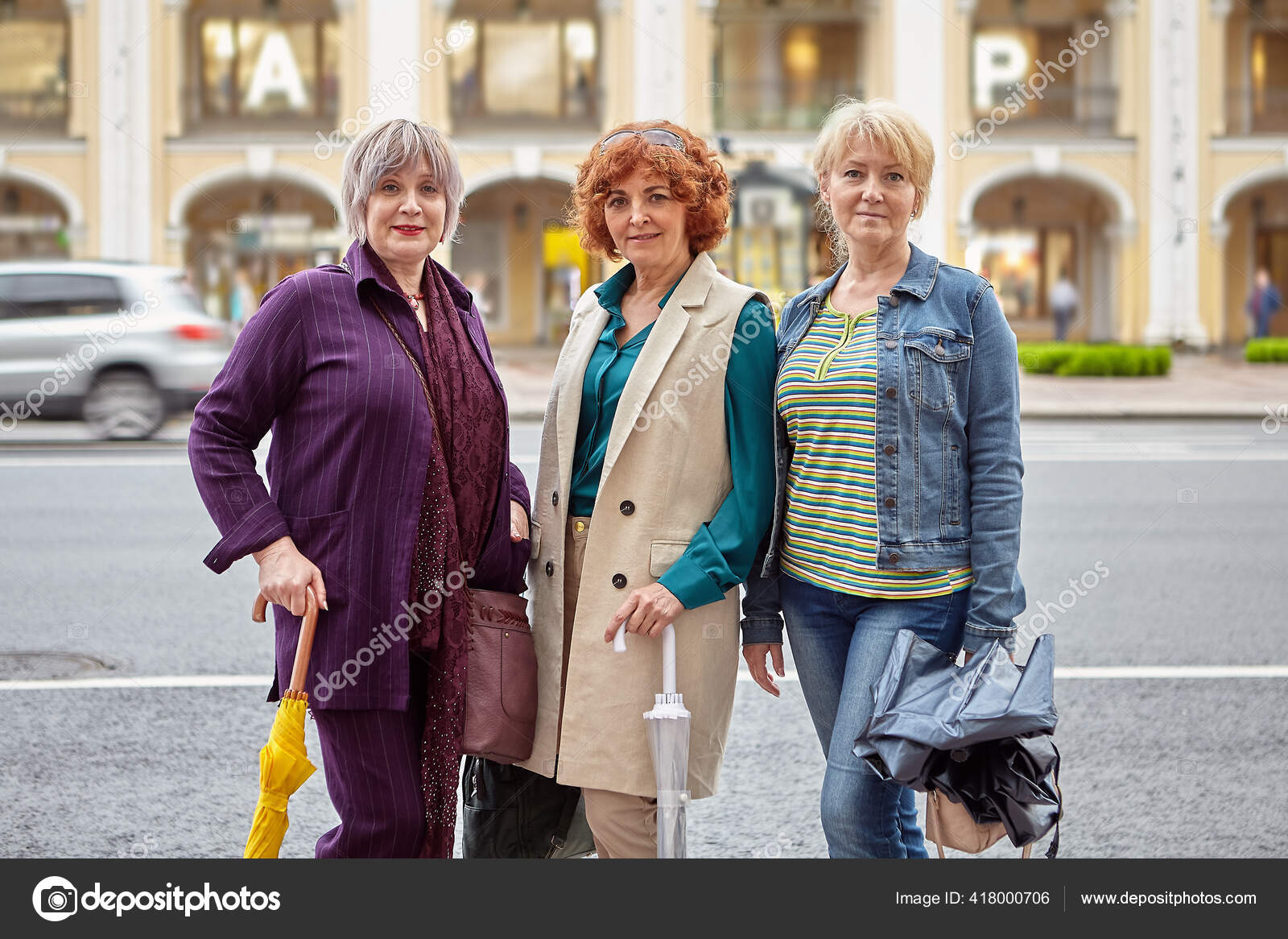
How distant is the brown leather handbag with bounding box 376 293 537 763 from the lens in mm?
3043

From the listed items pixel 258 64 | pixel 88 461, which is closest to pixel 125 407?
pixel 88 461

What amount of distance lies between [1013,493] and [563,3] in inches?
1278

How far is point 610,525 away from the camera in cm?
298

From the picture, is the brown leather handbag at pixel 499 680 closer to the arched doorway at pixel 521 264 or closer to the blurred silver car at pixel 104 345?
the blurred silver car at pixel 104 345

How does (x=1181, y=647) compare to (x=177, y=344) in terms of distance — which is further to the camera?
(x=177, y=344)

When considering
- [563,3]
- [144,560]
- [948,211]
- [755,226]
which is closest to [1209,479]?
[144,560]

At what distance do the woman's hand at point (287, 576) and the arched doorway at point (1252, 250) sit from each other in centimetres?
3546

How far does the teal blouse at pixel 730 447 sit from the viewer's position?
2914 mm

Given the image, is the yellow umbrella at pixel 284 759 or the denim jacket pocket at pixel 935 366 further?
the denim jacket pocket at pixel 935 366

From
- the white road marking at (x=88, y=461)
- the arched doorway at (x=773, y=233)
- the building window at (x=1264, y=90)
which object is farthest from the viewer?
the building window at (x=1264, y=90)

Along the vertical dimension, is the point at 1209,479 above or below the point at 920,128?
below

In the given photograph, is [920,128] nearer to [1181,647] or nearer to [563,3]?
[1181,647]

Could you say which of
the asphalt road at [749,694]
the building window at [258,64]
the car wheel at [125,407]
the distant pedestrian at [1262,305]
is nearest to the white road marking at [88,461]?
the car wheel at [125,407]

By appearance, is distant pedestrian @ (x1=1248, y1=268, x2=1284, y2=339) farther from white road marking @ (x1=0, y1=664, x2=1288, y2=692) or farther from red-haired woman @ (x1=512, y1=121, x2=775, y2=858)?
red-haired woman @ (x1=512, y1=121, x2=775, y2=858)
